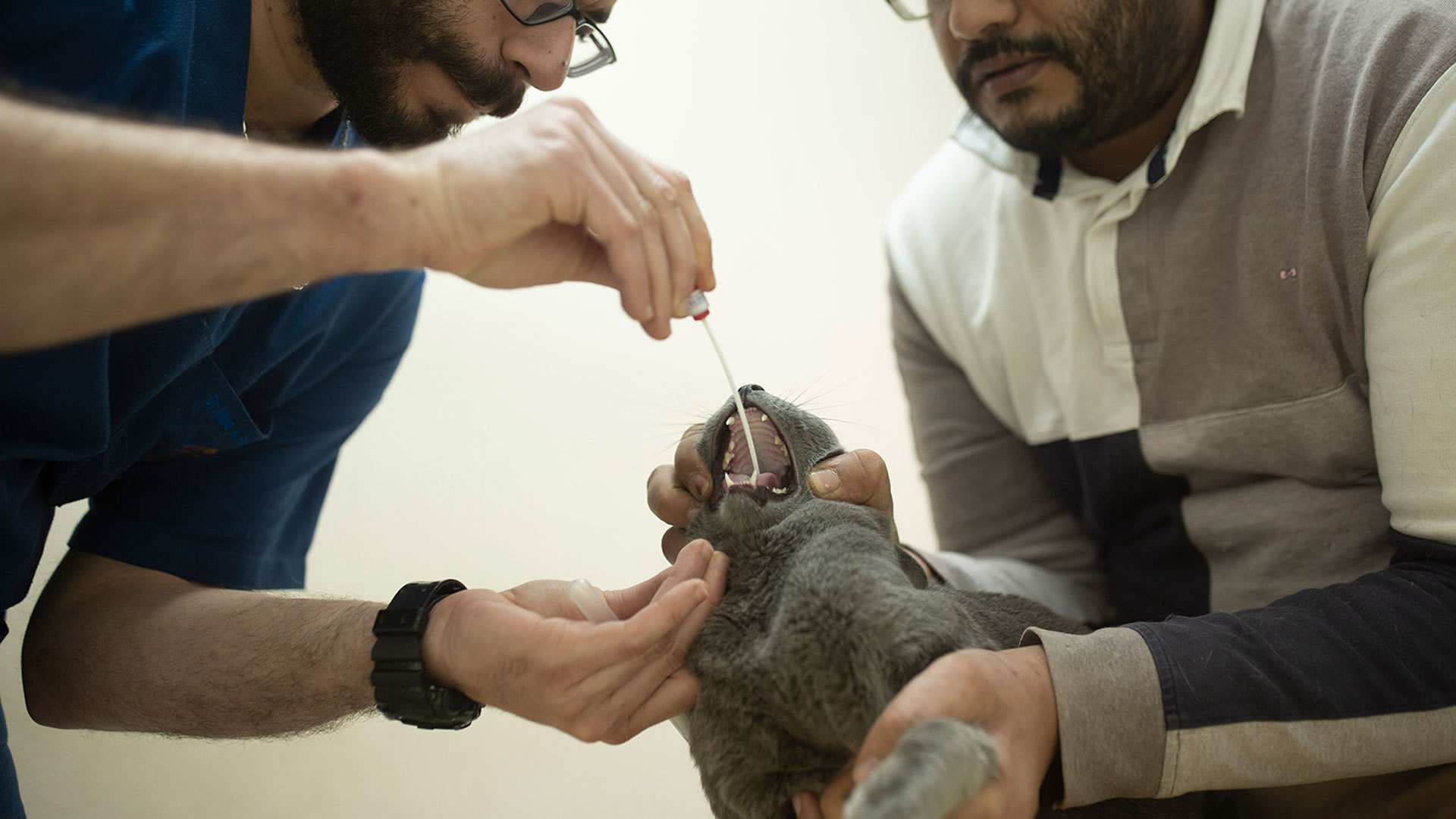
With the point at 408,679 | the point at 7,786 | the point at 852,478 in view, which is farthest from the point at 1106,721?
the point at 7,786

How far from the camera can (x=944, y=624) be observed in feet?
2.84

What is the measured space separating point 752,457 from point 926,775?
1.78 ft

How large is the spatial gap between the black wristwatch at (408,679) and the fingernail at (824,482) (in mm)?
475

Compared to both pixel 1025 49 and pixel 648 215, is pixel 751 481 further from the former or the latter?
pixel 1025 49

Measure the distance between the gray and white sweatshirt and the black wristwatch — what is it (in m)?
0.66

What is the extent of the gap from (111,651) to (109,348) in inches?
16.1

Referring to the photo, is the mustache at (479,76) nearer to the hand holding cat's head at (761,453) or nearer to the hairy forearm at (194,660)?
the hand holding cat's head at (761,453)

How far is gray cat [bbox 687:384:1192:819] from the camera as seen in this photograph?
28.2 inches

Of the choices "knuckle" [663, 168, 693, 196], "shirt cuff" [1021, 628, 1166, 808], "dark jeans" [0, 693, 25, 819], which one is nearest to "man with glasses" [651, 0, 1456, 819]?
"shirt cuff" [1021, 628, 1166, 808]

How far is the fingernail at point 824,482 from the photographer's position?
43.3 inches

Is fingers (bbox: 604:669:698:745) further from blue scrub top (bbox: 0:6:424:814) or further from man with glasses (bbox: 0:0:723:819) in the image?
blue scrub top (bbox: 0:6:424:814)

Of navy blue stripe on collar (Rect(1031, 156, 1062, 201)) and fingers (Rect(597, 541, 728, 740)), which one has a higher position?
navy blue stripe on collar (Rect(1031, 156, 1062, 201))

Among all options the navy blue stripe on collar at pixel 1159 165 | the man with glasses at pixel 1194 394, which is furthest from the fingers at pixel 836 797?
the navy blue stripe on collar at pixel 1159 165

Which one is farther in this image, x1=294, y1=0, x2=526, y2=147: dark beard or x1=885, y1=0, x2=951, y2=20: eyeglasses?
x1=885, y1=0, x2=951, y2=20: eyeglasses
